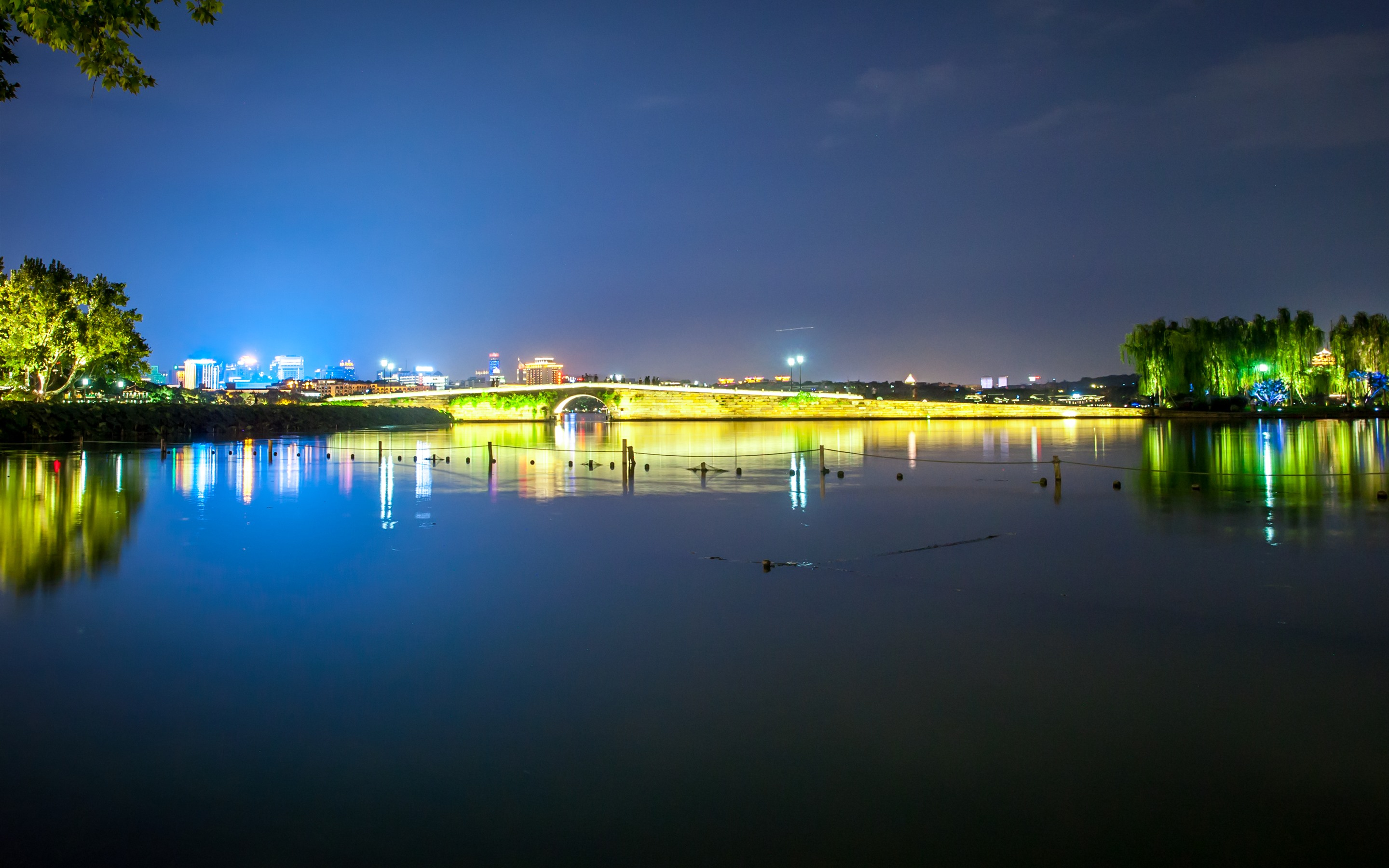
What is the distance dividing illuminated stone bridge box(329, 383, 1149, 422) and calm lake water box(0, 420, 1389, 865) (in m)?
133

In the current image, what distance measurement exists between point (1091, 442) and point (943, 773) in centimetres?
5389

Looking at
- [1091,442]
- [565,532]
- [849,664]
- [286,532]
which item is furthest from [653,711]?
[1091,442]

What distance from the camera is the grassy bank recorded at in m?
49.0

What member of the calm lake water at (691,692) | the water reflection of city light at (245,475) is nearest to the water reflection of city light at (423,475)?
the water reflection of city light at (245,475)

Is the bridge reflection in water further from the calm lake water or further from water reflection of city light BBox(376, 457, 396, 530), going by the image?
the calm lake water

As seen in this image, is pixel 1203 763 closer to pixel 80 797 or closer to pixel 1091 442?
pixel 80 797

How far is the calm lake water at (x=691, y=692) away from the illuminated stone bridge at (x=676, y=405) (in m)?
133

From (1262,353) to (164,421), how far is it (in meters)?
98.3

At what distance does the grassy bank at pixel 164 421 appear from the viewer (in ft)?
161

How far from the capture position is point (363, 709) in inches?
258

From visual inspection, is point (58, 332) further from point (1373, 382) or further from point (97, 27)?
point (1373, 382)

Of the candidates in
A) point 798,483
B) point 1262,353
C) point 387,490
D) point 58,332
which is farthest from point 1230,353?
point 58,332

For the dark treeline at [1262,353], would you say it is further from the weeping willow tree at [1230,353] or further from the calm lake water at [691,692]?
the calm lake water at [691,692]

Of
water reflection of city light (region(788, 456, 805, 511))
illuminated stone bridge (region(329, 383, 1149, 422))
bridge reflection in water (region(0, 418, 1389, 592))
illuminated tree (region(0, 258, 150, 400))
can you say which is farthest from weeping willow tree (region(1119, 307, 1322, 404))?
illuminated tree (region(0, 258, 150, 400))
